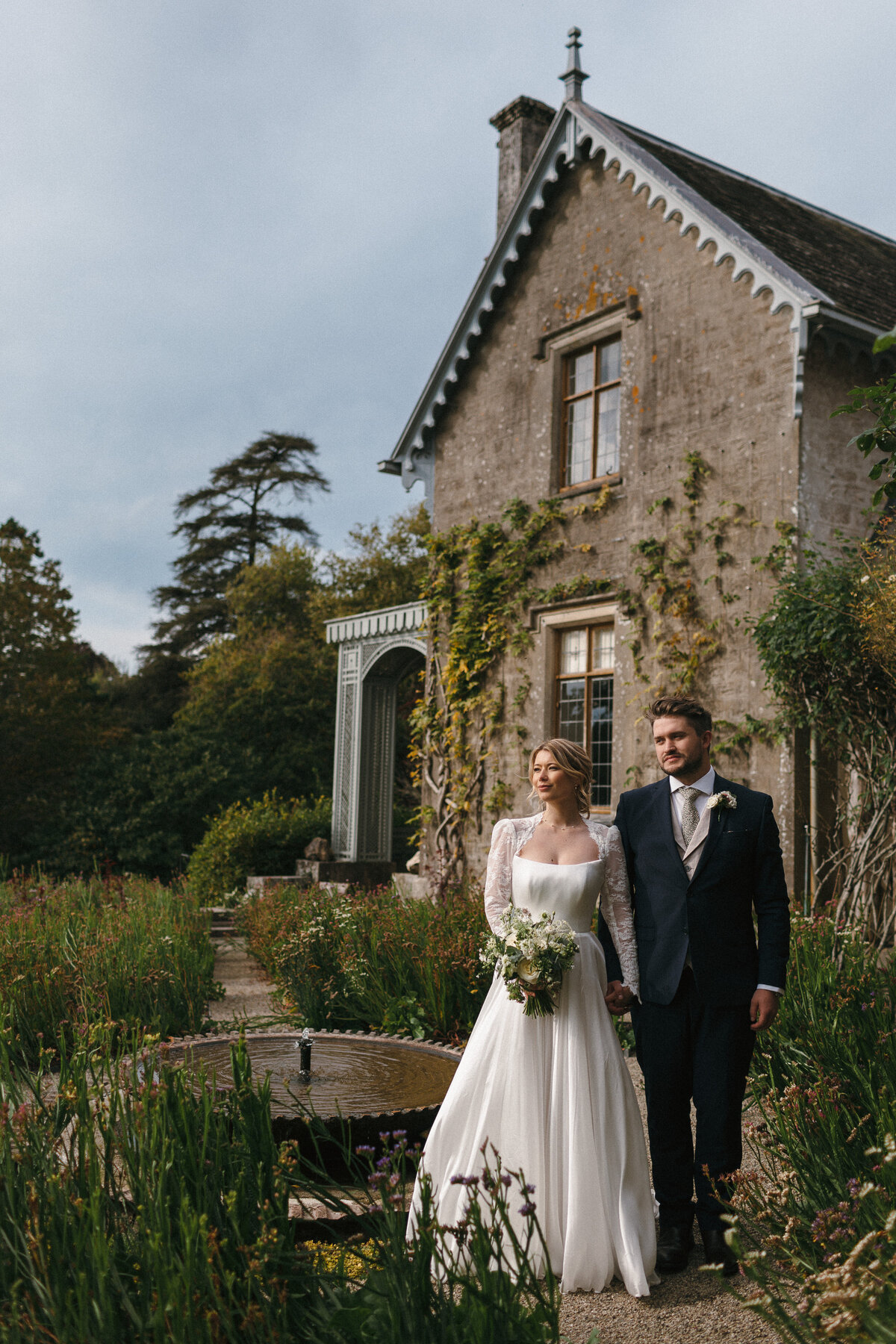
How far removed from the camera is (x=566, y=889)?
153 inches

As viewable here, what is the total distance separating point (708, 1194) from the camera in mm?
3547

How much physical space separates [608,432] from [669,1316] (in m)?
9.20

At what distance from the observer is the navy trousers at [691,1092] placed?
11.8 feet

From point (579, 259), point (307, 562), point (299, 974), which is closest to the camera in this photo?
point (299, 974)

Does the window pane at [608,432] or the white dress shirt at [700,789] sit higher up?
the window pane at [608,432]

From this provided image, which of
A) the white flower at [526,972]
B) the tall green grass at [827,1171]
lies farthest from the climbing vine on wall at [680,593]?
the white flower at [526,972]

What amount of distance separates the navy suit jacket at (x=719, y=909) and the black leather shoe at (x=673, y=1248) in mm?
748

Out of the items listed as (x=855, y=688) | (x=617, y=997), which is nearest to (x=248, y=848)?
(x=855, y=688)

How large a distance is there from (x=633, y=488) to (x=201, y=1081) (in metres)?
8.59

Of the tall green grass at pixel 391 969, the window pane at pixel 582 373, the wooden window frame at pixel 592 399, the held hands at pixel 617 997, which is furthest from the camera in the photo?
the window pane at pixel 582 373

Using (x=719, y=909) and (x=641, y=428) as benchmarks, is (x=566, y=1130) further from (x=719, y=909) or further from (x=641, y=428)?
(x=641, y=428)

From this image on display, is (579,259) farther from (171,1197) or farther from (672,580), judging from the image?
(171,1197)

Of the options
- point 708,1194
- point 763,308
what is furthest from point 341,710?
point 708,1194

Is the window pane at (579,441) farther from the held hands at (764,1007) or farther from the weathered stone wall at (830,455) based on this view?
the held hands at (764,1007)
